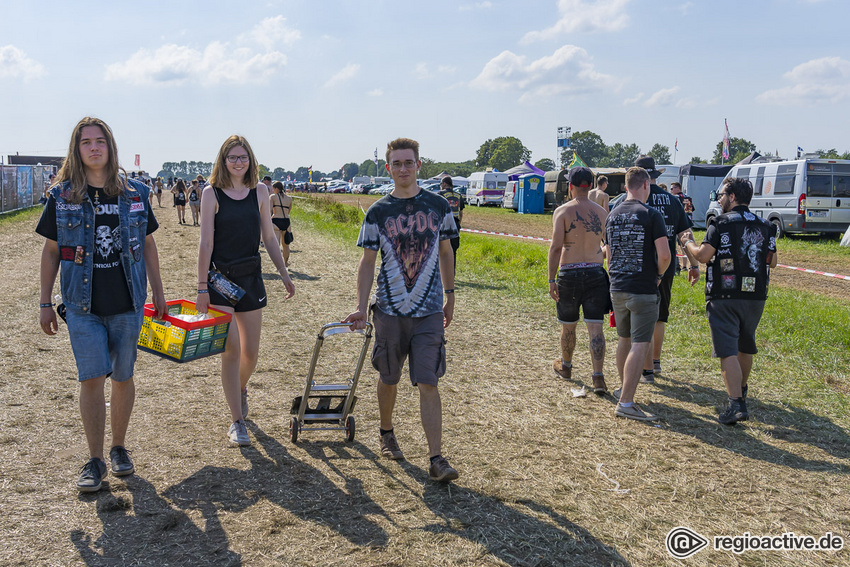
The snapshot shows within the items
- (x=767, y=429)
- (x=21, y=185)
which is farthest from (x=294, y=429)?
(x=21, y=185)

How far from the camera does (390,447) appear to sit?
15.8ft

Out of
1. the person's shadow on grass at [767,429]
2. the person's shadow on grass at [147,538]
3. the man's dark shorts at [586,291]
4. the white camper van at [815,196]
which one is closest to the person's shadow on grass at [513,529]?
the person's shadow on grass at [147,538]

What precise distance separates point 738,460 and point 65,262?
4564 millimetres

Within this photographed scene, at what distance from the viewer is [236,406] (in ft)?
16.4

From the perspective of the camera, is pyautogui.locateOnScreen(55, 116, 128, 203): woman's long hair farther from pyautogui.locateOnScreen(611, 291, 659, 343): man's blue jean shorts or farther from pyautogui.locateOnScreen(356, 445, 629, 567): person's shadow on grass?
pyautogui.locateOnScreen(611, 291, 659, 343): man's blue jean shorts

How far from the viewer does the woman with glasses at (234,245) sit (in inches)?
189

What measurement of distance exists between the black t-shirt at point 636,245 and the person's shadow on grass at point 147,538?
147 inches

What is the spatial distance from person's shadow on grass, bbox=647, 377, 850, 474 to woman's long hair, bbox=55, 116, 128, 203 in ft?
14.5

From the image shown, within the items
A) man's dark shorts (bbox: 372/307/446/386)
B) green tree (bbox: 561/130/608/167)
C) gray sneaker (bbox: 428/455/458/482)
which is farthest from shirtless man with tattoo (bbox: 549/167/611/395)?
green tree (bbox: 561/130/608/167)

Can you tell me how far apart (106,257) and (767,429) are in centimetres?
497

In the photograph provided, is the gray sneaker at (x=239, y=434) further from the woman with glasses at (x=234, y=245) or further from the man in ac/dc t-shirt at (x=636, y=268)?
the man in ac/dc t-shirt at (x=636, y=268)

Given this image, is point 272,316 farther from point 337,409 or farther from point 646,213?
point 646,213

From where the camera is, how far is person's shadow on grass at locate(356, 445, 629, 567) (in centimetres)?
353

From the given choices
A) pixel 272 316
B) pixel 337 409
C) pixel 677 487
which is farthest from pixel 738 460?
pixel 272 316
